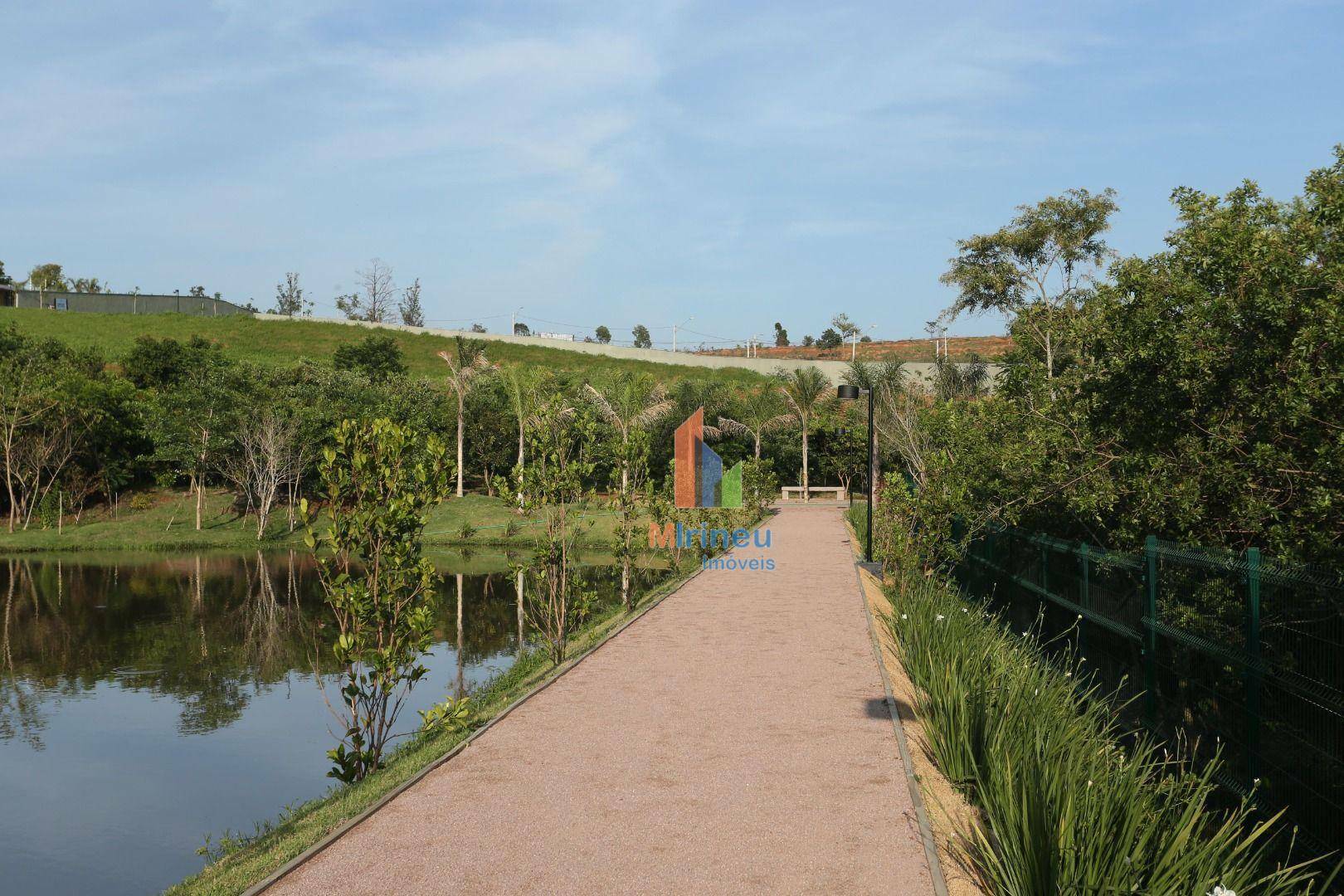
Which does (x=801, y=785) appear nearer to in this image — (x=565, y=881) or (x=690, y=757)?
(x=690, y=757)

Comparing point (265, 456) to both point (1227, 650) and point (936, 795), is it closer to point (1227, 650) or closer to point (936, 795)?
point (936, 795)

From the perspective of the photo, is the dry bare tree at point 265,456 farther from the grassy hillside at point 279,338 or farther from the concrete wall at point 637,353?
the concrete wall at point 637,353

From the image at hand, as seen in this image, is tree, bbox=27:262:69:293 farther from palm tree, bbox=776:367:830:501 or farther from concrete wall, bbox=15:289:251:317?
palm tree, bbox=776:367:830:501

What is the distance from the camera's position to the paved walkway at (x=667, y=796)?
16.5 ft

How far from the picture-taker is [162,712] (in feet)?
38.4

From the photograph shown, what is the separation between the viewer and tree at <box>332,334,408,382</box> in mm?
59406

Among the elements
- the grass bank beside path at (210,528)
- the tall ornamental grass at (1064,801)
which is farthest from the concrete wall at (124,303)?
the tall ornamental grass at (1064,801)

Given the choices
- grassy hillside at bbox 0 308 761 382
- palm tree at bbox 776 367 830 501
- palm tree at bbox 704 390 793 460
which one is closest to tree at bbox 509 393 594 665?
palm tree at bbox 776 367 830 501

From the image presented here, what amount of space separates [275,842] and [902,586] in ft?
35.8

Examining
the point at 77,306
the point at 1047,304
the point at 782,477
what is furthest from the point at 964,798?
the point at 77,306

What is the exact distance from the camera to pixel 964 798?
6355 millimetres

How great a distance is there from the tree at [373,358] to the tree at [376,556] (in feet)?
168

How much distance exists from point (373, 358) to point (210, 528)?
84.4 ft

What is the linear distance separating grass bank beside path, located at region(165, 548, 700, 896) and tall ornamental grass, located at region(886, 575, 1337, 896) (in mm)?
3718
